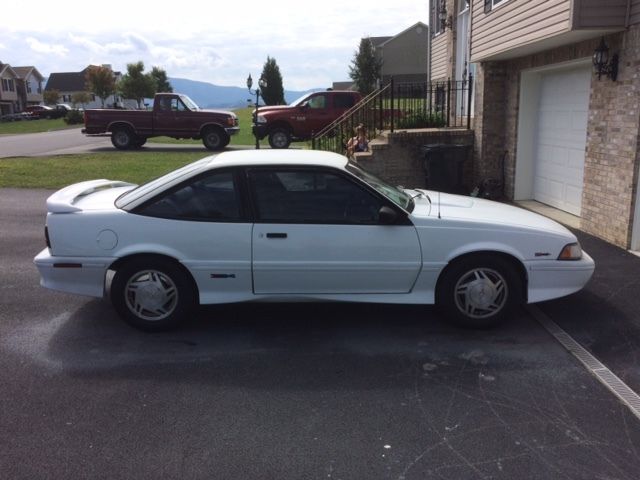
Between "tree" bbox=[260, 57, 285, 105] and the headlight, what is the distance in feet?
195

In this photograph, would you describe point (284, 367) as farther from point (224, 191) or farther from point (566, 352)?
point (566, 352)

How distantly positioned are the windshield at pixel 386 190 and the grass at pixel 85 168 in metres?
9.53

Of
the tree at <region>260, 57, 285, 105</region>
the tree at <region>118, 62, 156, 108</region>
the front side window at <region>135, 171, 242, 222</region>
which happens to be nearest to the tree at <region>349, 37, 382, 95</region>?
the tree at <region>260, 57, 285, 105</region>

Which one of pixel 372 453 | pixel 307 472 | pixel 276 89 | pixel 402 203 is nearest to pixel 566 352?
pixel 402 203

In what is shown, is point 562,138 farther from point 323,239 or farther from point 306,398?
point 306,398

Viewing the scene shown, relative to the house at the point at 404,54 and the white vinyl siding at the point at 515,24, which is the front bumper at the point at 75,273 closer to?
the white vinyl siding at the point at 515,24

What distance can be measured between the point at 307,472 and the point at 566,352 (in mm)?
2393

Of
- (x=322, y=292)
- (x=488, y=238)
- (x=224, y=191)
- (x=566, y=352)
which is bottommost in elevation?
(x=566, y=352)

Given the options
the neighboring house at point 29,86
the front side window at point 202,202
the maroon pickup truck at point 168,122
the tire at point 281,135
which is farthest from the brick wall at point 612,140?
the neighboring house at point 29,86

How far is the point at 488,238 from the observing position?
15.6 feet

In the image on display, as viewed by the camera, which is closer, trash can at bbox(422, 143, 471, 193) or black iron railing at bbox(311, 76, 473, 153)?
trash can at bbox(422, 143, 471, 193)

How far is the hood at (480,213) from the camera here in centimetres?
488

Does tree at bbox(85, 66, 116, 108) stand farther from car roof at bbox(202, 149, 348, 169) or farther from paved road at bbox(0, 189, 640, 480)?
car roof at bbox(202, 149, 348, 169)

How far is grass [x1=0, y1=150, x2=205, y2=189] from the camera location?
46.0ft
